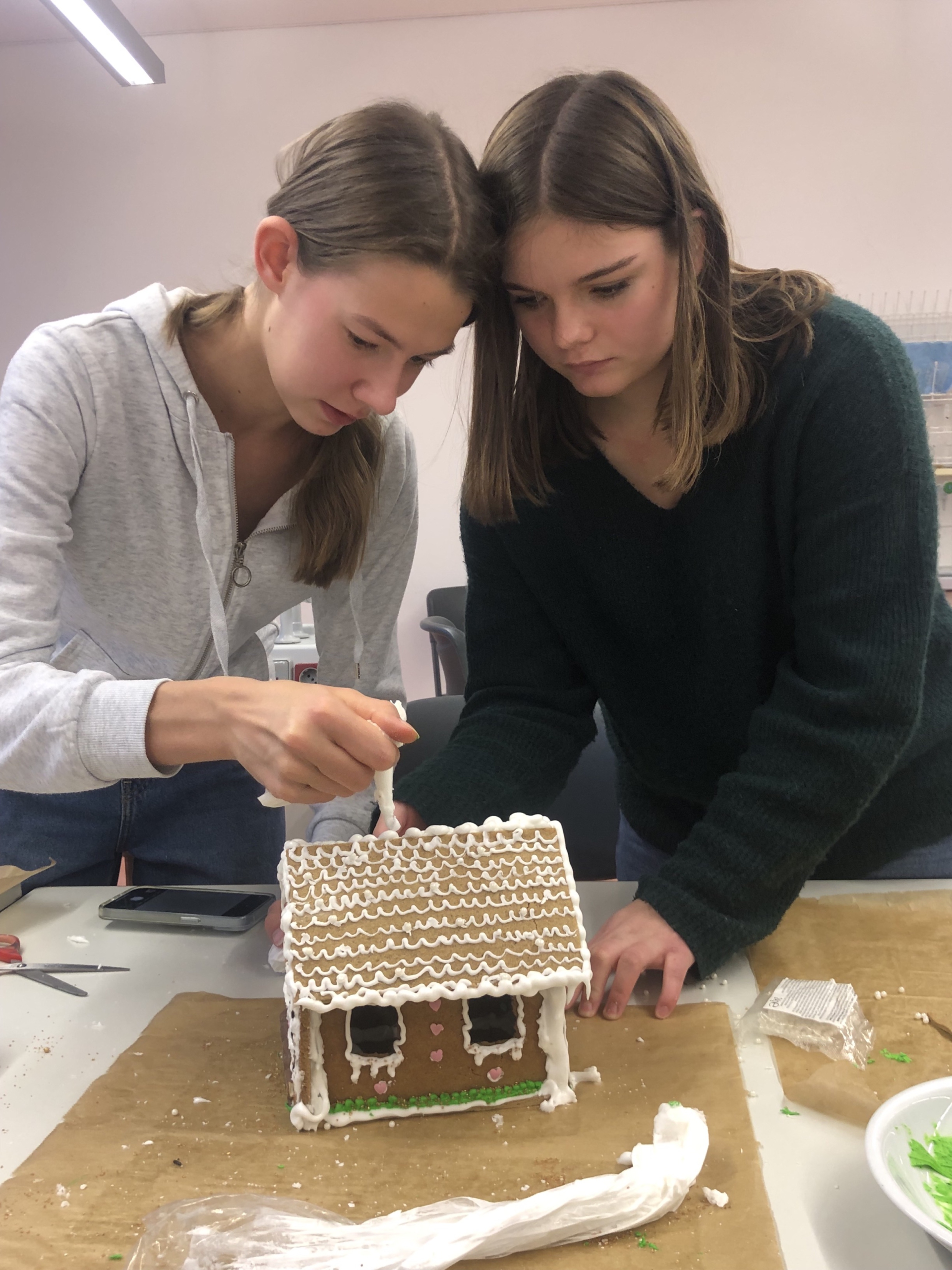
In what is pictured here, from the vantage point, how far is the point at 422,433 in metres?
4.30

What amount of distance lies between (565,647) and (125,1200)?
843 millimetres

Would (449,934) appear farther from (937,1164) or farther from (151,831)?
(151,831)

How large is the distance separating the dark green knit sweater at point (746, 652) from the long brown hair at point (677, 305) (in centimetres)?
4

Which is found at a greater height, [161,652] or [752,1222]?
[161,652]

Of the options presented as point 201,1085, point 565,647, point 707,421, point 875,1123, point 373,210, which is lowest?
point 201,1085

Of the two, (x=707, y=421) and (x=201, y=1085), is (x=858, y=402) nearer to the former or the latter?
(x=707, y=421)

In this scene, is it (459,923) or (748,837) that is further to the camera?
(748,837)

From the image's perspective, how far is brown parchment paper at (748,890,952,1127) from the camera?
3.00 ft

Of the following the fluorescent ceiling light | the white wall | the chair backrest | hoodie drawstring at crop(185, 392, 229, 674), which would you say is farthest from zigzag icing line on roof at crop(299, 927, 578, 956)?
the chair backrest

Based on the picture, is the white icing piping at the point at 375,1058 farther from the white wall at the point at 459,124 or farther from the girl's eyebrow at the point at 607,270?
the white wall at the point at 459,124

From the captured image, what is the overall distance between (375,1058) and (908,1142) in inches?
19.0

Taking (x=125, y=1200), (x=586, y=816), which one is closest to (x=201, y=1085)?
(x=125, y=1200)

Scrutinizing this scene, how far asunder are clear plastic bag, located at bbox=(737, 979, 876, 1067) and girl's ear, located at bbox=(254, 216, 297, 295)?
38.2 inches

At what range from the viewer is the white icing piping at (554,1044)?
3.12 feet
